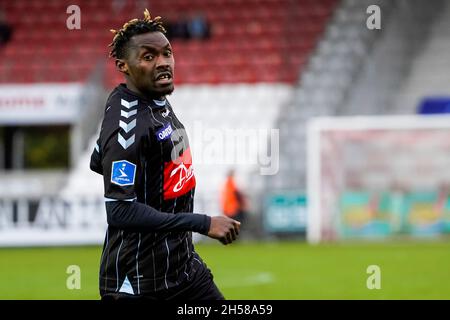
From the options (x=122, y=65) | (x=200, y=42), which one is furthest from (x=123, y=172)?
(x=200, y=42)

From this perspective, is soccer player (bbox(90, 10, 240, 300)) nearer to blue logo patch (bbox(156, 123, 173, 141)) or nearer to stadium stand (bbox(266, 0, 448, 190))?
blue logo patch (bbox(156, 123, 173, 141))

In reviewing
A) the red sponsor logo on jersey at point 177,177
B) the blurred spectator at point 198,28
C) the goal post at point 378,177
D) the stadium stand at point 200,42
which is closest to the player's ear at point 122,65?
the red sponsor logo on jersey at point 177,177

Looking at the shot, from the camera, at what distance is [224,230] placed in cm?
477

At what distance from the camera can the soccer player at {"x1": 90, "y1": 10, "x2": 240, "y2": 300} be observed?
4777 mm

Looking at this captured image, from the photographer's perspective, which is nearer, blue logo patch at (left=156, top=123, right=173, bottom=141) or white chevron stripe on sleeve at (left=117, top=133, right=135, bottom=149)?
white chevron stripe on sleeve at (left=117, top=133, right=135, bottom=149)

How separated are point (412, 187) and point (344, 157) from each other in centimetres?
149

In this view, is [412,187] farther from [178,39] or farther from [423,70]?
[178,39]

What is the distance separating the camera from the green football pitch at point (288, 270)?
444 inches

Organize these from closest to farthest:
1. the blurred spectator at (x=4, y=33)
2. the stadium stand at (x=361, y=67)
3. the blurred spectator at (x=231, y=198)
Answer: the blurred spectator at (x=231, y=198) < the stadium stand at (x=361, y=67) < the blurred spectator at (x=4, y=33)

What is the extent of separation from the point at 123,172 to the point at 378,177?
16755 millimetres

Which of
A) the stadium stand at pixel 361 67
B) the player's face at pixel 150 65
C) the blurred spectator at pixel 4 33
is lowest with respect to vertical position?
the player's face at pixel 150 65

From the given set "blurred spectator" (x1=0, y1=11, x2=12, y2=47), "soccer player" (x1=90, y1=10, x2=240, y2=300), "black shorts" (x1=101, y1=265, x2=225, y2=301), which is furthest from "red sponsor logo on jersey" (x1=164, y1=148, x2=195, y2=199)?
"blurred spectator" (x1=0, y1=11, x2=12, y2=47)

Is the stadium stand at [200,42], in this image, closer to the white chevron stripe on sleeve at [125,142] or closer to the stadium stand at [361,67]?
the stadium stand at [361,67]

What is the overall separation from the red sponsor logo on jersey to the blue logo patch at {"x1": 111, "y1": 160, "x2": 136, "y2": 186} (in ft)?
0.71
